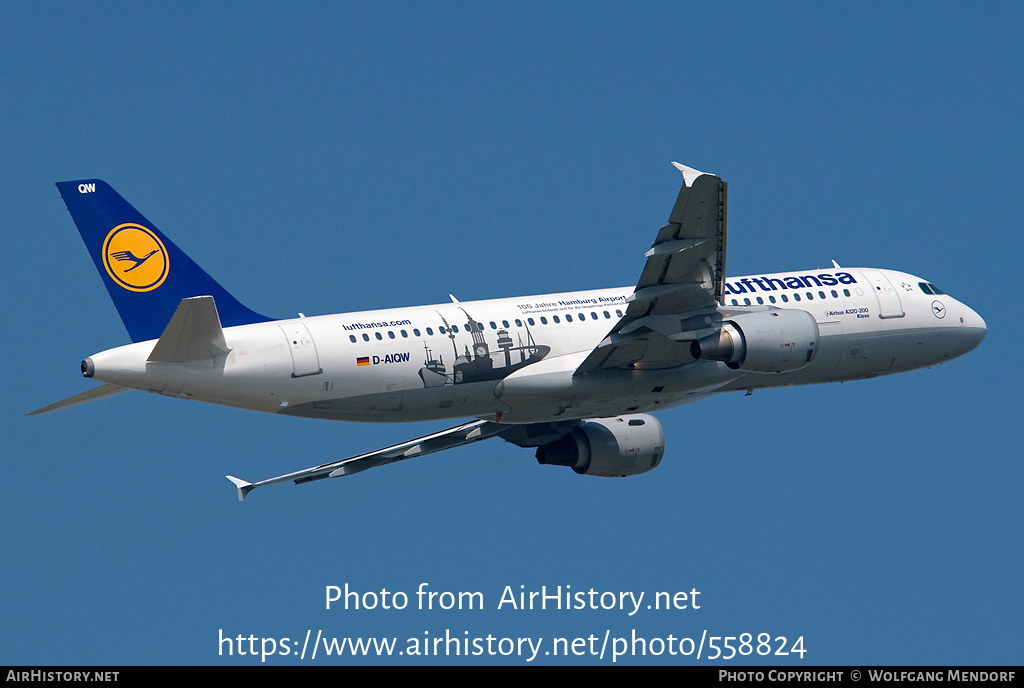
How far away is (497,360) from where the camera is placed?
38.4 meters

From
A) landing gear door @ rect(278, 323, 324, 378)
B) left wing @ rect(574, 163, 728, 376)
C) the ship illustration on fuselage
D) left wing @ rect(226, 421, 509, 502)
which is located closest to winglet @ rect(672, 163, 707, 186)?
left wing @ rect(574, 163, 728, 376)

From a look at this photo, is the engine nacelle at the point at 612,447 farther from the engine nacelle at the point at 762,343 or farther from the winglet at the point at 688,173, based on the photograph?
the winglet at the point at 688,173

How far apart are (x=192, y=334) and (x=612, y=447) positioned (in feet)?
45.1

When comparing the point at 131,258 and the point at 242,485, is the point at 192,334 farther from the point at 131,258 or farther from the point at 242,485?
the point at 242,485

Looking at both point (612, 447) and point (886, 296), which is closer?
point (886, 296)

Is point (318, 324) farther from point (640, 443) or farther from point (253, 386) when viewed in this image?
point (640, 443)

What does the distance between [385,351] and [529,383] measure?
3.64 m

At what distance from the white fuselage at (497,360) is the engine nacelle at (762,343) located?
801 mm

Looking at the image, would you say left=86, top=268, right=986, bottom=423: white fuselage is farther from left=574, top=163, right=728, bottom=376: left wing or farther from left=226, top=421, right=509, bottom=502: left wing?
A: left=226, top=421, right=509, bottom=502: left wing

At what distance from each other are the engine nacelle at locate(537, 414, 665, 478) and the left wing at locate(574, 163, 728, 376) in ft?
18.1

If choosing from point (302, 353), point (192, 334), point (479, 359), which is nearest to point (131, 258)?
point (192, 334)

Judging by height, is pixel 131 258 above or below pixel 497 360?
above

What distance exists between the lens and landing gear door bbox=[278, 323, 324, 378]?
3653cm

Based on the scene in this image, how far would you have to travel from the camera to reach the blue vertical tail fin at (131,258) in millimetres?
35938
